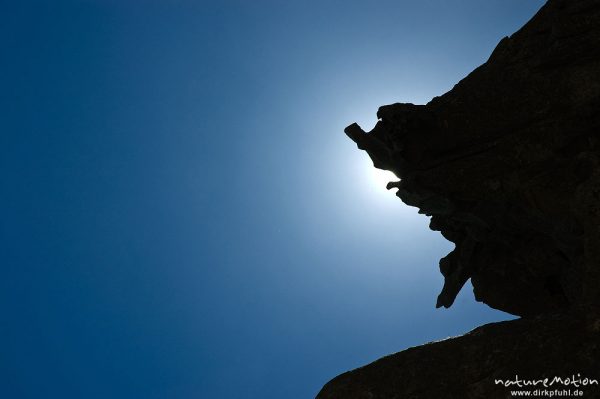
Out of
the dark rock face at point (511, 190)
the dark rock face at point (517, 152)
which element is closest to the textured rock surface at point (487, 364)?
the dark rock face at point (511, 190)

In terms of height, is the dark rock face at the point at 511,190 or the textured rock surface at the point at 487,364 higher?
the dark rock face at the point at 511,190

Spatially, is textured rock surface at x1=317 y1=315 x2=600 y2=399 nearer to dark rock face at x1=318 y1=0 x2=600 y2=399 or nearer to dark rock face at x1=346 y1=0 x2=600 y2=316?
dark rock face at x1=318 y1=0 x2=600 y2=399

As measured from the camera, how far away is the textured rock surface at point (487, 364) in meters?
7.20

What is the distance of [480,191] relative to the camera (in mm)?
17781

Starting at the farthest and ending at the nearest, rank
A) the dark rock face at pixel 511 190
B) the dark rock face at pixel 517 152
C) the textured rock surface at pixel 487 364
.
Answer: the dark rock face at pixel 517 152 < the dark rock face at pixel 511 190 < the textured rock surface at pixel 487 364

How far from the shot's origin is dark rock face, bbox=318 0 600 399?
26.7 ft

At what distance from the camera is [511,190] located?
1669 centimetres

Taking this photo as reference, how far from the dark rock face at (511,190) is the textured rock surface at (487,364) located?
0.09 ft

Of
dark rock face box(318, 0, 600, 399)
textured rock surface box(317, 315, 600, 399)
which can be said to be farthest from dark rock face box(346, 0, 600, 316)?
textured rock surface box(317, 315, 600, 399)

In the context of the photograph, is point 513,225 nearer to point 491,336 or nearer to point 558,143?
point 558,143

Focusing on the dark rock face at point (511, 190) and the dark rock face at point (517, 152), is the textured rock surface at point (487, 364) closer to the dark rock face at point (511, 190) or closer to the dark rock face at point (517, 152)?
the dark rock face at point (511, 190)

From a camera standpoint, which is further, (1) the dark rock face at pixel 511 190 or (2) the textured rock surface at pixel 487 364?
(1) the dark rock face at pixel 511 190

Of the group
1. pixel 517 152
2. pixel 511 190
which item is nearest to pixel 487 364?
pixel 511 190

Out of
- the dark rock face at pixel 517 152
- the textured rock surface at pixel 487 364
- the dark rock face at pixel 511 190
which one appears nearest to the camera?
the textured rock surface at pixel 487 364
